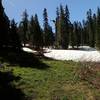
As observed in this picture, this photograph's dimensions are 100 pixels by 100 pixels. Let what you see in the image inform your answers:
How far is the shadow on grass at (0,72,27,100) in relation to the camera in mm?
19125

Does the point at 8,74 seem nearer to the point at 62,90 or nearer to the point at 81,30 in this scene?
the point at 62,90

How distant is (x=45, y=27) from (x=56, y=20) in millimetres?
5266

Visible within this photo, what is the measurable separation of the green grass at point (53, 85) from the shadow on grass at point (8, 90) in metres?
0.38

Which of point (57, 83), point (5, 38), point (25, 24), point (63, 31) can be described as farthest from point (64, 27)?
point (57, 83)

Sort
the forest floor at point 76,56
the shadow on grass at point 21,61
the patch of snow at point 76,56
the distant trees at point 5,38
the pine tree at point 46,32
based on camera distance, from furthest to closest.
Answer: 1. the pine tree at point 46,32
2. the patch of snow at point 76,56
3. the forest floor at point 76,56
4. the distant trees at point 5,38
5. the shadow on grass at point 21,61

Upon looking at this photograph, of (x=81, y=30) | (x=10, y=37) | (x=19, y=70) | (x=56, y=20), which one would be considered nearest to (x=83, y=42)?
(x=81, y=30)

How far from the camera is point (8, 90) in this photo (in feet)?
65.8

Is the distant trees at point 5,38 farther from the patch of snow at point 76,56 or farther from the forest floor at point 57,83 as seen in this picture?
the forest floor at point 57,83

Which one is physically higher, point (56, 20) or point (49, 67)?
point (56, 20)

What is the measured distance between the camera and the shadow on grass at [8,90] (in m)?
19.1

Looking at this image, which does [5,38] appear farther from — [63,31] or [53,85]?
[63,31]

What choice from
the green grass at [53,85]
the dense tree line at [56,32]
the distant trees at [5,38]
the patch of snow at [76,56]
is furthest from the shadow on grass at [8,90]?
the dense tree line at [56,32]

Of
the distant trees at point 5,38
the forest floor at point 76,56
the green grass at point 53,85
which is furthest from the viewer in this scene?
the forest floor at point 76,56

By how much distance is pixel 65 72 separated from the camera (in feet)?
88.1
